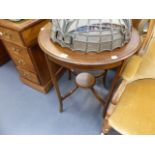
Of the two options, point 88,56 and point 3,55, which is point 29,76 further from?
point 88,56

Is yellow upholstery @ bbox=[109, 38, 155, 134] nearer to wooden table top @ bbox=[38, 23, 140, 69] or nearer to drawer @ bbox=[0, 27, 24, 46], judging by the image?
wooden table top @ bbox=[38, 23, 140, 69]

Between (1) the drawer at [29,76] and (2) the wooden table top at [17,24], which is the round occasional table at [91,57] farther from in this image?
(1) the drawer at [29,76]

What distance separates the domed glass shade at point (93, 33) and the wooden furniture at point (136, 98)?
241 millimetres

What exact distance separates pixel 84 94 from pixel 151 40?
2.47 feet

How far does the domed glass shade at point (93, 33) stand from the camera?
0.86m

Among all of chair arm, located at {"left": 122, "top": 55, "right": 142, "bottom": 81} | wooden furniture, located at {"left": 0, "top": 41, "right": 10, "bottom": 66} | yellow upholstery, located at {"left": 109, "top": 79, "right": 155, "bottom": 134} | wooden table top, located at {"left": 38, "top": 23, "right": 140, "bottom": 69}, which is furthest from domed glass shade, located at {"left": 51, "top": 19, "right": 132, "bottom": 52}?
wooden furniture, located at {"left": 0, "top": 41, "right": 10, "bottom": 66}

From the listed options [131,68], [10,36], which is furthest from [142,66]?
[10,36]

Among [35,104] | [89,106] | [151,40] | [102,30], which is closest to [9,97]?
[35,104]

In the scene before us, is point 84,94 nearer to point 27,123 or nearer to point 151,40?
point 27,123

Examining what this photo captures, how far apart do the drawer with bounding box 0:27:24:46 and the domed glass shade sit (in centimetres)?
41

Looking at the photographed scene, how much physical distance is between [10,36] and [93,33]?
0.70 meters

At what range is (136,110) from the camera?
94 centimetres

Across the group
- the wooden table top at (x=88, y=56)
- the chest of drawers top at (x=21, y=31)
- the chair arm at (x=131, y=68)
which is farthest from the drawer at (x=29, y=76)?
the chair arm at (x=131, y=68)
